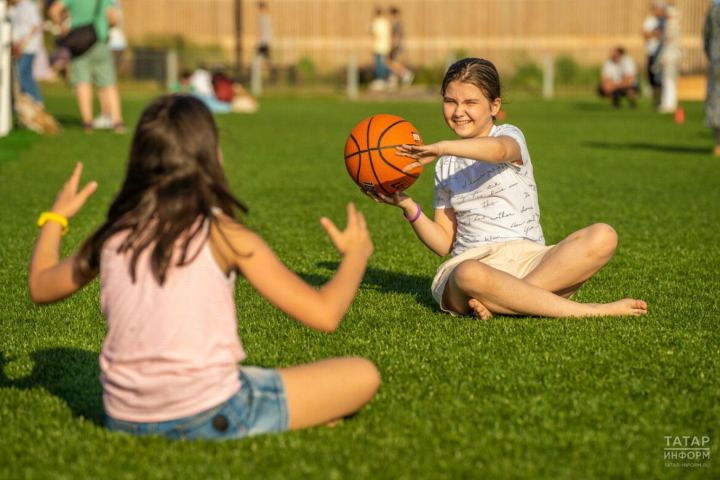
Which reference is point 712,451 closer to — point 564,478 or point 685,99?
point 564,478

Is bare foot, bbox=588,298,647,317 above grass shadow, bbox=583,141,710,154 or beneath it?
above

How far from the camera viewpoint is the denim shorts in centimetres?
393

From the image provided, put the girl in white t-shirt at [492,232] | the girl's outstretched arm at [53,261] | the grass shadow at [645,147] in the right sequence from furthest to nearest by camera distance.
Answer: the grass shadow at [645,147] → the girl in white t-shirt at [492,232] → the girl's outstretched arm at [53,261]

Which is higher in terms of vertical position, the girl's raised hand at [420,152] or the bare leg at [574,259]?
the girl's raised hand at [420,152]

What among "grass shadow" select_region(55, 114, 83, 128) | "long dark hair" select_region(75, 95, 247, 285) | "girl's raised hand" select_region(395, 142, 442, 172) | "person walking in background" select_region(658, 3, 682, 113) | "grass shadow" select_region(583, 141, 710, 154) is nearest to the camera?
"long dark hair" select_region(75, 95, 247, 285)

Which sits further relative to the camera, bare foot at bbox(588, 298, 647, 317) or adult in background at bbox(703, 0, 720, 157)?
adult in background at bbox(703, 0, 720, 157)

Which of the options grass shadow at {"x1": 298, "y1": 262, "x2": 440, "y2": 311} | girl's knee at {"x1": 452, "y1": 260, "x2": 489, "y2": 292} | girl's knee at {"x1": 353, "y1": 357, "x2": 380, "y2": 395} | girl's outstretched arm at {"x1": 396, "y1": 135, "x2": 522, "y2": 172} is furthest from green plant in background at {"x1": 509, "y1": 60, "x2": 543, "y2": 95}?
girl's knee at {"x1": 353, "y1": 357, "x2": 380, "y2": 395}

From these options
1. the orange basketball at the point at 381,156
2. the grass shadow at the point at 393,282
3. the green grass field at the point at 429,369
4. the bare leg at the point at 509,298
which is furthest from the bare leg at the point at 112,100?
the bare leg at the point at 509,298

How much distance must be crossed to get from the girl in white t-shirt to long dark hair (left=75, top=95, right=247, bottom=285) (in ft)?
6.80

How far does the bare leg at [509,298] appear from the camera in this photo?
5.81 meters

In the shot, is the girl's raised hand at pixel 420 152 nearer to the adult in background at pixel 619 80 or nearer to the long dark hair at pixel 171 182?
the long dark hair at pixel 171 182

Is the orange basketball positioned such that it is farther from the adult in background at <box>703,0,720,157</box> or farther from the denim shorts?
the adult in background at <box>703,0,720,157</box>

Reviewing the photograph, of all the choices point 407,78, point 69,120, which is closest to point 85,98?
point 69,120

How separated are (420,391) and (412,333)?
1050 millimetres
